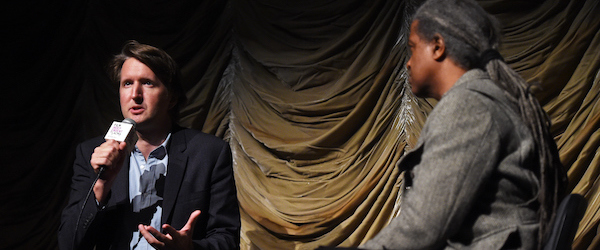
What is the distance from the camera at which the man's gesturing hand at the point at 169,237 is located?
1.37 m

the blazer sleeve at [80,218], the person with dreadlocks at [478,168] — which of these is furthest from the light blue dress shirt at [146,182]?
the person with dreadlocks at [478,168]

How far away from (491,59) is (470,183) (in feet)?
0.99

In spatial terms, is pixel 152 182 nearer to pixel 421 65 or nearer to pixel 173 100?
pixel 173 100

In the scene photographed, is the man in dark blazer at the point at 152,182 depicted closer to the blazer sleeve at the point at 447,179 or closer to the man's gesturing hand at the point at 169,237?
the man's gesturing hand at the point at 169,237

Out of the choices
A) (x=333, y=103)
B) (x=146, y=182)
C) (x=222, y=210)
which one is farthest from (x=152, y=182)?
(x=333, y=103)

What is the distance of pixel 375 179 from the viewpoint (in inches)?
127

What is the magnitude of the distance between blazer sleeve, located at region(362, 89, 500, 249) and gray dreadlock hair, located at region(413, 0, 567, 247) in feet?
0.43

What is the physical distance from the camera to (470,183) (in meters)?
0.95

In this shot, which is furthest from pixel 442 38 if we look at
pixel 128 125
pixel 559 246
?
pixel 128 125

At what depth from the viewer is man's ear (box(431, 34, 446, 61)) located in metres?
1.13

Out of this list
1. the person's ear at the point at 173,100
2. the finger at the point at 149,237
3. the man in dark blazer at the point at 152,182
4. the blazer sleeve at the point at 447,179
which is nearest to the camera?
the blazer sleeve at the point at 447,179

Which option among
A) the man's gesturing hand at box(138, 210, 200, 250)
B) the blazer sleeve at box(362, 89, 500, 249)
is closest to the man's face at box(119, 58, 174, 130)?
the man's gesturing hand at box(138, 210, 200, 250)

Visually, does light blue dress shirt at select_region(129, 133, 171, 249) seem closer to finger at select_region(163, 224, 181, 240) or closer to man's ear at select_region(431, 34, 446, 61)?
finger at select_region(163, 224, 181, 240)

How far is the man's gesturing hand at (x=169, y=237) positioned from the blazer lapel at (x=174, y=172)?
0.70ft
